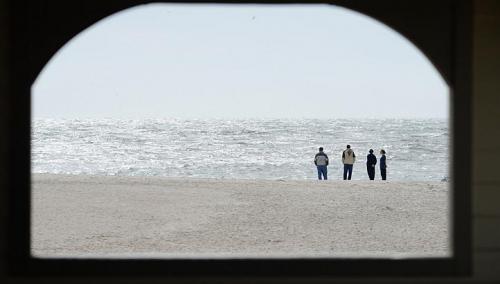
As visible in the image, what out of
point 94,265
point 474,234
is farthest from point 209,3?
point 474,234

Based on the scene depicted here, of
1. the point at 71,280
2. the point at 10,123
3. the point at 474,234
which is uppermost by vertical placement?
the point at 10,123

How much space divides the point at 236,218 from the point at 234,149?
47.2 meters

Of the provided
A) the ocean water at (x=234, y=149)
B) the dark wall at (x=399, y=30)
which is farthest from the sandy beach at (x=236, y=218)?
the ocean water at (x=234, y=149)

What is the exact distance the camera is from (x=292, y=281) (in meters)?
4.42

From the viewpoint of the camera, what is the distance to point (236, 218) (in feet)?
40.3

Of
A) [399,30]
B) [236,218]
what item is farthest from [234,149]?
[399,30]

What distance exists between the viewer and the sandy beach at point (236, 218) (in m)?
10.1

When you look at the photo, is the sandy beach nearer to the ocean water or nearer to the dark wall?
the dark wall

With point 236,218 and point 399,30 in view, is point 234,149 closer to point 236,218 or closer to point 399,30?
point 236,218

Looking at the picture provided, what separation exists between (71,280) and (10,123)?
2.95ft

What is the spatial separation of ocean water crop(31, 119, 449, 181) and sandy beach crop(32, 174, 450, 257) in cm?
2312

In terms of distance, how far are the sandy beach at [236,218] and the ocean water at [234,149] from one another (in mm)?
23120

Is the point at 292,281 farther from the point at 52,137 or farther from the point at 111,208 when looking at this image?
the point at 52,137

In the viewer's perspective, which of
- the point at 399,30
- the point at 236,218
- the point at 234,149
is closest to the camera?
the point at 399,30
